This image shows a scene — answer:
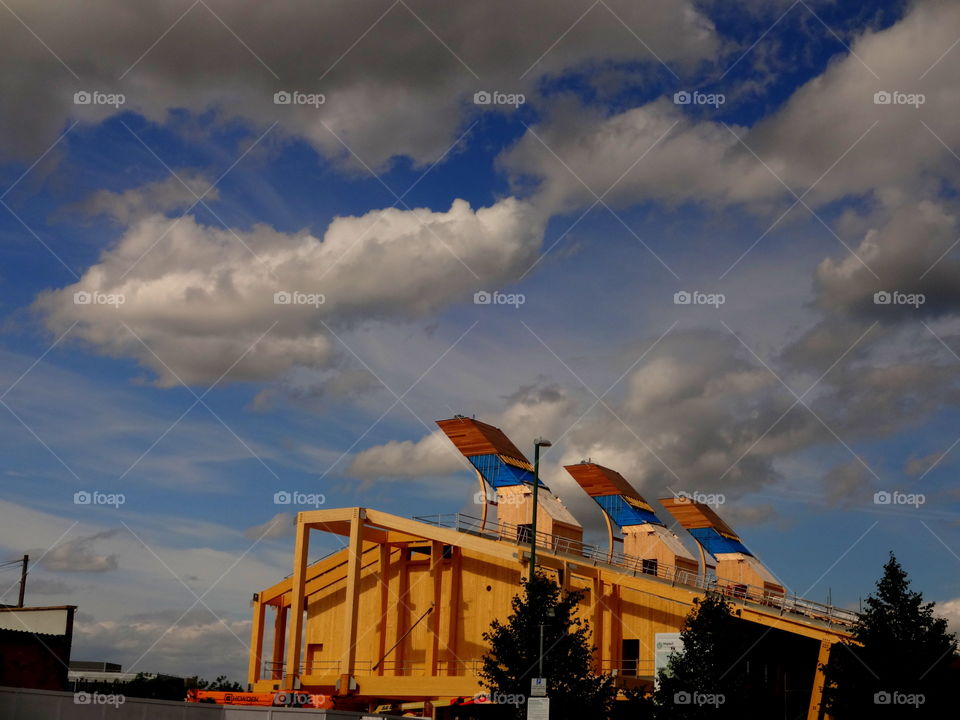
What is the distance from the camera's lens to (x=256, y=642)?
5522 centimetres

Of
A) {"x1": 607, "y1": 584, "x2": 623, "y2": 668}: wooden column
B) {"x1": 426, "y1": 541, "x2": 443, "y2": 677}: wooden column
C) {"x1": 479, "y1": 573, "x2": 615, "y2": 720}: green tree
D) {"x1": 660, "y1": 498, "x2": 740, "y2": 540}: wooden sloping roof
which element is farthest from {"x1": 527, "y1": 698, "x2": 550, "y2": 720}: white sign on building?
{"x1": 660, "y1": 498, "x2": 740, "y2": 540}: wooden sloping roof

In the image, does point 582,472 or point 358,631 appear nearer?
point 358,631

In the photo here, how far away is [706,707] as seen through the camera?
107 ft

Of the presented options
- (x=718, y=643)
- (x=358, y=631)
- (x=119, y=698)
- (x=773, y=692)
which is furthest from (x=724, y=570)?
(x=119, y=698)

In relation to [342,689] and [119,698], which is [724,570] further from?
[119,698]

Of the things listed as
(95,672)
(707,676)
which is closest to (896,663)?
(707,676)

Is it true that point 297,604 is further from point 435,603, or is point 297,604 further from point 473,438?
point 473,438

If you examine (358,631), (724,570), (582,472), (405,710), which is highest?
(582,472)

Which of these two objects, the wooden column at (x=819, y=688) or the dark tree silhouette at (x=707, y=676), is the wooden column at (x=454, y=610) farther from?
the dark tree silhouette at (x=707, y=676)

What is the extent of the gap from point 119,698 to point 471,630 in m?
26.6

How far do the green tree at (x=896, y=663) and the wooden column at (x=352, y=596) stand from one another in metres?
22.5

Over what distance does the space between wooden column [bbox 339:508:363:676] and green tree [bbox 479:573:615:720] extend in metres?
16.1

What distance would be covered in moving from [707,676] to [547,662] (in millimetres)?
5028

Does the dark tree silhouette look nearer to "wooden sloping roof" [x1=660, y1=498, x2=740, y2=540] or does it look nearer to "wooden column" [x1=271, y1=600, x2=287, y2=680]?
"wooden column" [x1=271, y1=600, x2=287, y2=680]
